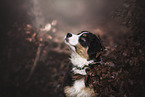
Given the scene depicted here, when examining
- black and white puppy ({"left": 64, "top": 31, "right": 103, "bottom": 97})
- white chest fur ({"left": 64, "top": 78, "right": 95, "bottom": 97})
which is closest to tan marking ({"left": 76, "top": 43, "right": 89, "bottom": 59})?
black and white puppy ({"left": 64, "top": 31, "right": 103, "bottom": 97})

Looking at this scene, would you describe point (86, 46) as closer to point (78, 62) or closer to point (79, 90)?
point (78, 62)

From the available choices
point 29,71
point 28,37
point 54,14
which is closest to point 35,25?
point 28,37

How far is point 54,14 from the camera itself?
3393mm

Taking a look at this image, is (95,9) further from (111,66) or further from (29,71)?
(29,71)

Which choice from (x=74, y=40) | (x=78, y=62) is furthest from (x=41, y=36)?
(x=78, y=62)

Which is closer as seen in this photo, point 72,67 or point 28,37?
point 72,67

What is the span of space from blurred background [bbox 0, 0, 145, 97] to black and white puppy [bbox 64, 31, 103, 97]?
1.56 meters

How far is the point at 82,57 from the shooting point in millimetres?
1435

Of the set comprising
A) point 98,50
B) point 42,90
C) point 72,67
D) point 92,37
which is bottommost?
point 42,90

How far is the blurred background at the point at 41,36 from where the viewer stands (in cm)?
308

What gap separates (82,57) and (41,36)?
2038 millimetres

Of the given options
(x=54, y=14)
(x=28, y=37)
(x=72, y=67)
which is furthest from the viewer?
(x=54, y=14)

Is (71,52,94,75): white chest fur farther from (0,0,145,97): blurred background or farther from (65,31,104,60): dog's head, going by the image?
(0,0,145,97): blurred background

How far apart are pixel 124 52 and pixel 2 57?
169 inches
